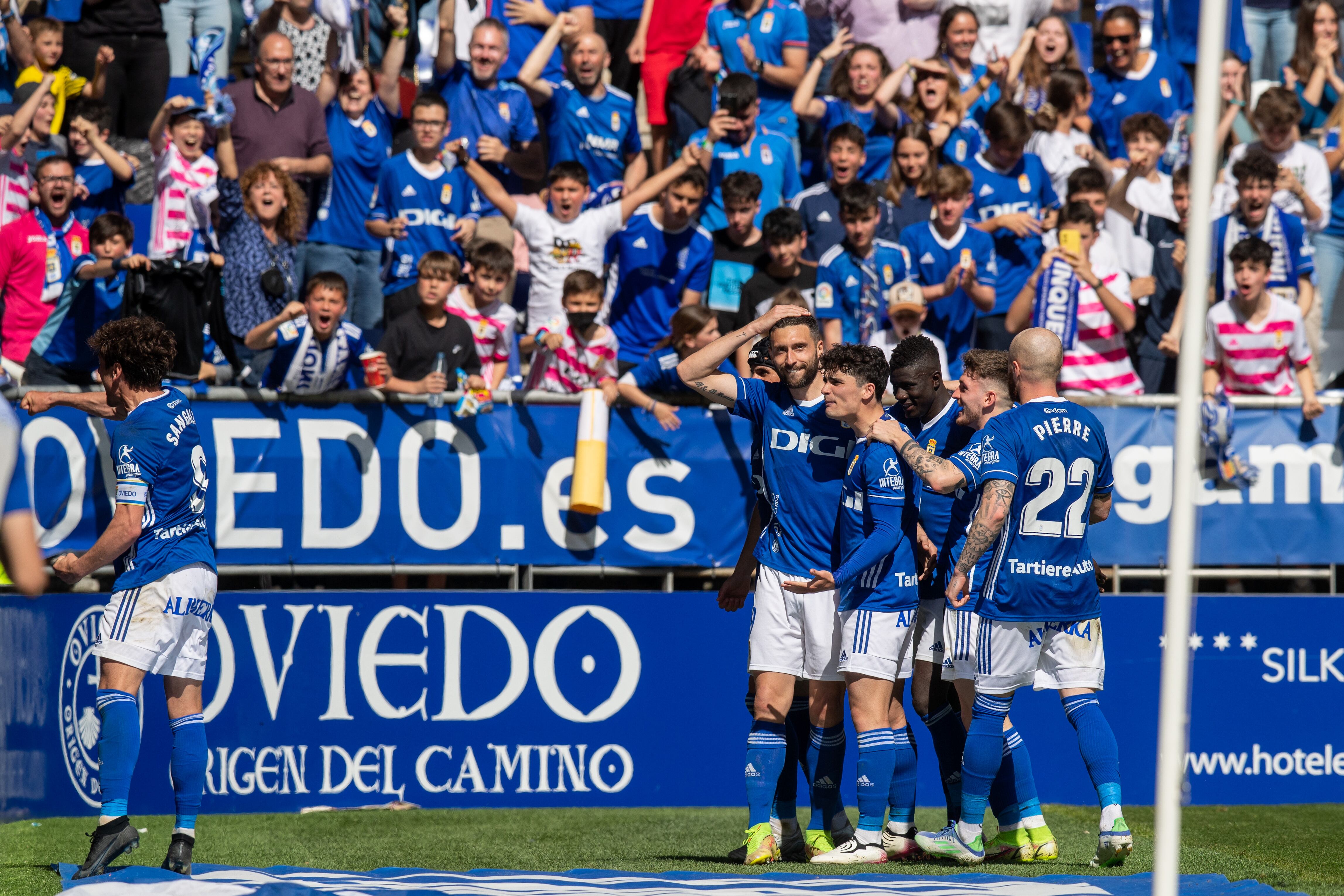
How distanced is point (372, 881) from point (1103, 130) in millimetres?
9465

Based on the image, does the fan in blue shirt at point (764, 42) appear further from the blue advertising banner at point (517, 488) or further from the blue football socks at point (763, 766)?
the blue football socks at point (763, 766)

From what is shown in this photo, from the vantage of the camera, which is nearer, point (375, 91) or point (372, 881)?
point (372, 881)

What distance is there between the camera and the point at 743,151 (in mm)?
11453

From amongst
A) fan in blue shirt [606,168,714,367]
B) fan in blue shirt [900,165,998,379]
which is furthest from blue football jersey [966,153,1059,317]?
fan in blue shirt [606,168,714,367]

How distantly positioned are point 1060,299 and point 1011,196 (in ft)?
5.06

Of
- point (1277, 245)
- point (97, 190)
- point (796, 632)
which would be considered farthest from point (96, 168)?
point (1277, 245)

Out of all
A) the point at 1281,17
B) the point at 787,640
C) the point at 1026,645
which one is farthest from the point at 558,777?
the point at 1281,17

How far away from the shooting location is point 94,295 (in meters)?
9.84

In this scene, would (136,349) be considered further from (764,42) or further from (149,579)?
(764,42)

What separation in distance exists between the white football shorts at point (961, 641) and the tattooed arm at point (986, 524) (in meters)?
0.27

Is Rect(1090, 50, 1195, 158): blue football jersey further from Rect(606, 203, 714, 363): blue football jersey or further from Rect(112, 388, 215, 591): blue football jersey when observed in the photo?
Rect(112, 388, 215, 591): blue football jersey

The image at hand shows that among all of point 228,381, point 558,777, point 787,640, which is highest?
point 228,381

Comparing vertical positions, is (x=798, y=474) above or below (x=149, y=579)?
above

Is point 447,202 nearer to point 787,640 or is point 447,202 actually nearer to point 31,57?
point 31,57
